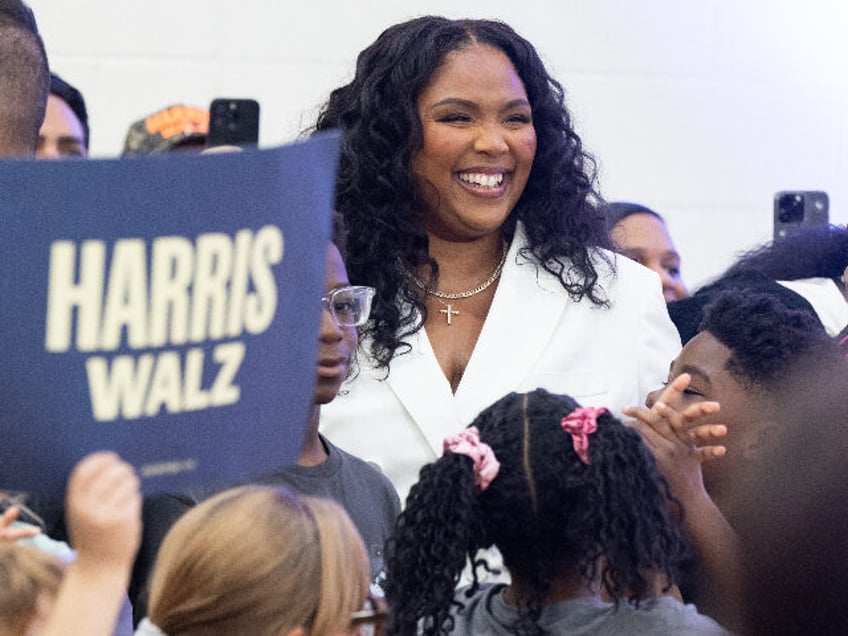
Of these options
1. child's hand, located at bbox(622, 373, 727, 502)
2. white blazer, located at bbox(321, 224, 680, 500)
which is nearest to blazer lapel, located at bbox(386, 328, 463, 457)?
white blazer, located at bbox(321, 224, 680, 500)

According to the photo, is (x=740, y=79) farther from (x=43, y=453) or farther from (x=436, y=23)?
(x=43, y=453)

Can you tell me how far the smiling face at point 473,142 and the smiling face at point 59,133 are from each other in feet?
2.52

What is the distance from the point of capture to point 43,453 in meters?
1.34

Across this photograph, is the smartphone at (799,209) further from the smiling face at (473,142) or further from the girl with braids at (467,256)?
the smiling face at (473,142)

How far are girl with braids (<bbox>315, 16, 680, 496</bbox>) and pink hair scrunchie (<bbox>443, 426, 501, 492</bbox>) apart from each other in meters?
0.55

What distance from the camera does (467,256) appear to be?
2850 millimetres

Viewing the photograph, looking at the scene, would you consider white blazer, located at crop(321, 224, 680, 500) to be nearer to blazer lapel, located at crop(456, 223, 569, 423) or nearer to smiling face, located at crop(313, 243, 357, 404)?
blazer lapel, located at crop(456, 223, 569, 423)

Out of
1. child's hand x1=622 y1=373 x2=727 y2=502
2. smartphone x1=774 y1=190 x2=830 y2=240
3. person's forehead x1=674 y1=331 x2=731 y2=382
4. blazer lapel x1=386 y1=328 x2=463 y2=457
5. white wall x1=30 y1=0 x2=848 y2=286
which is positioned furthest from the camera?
white wall x1=30 y1=0 x2=848 y2=286

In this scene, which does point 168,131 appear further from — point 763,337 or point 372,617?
point 372,617

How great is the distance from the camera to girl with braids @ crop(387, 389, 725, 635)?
2004mm

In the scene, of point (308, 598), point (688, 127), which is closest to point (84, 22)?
point (688, 127)

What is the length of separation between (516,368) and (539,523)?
67cm

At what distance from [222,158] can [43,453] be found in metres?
0.25

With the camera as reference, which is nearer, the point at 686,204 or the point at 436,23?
the point at 436,23
